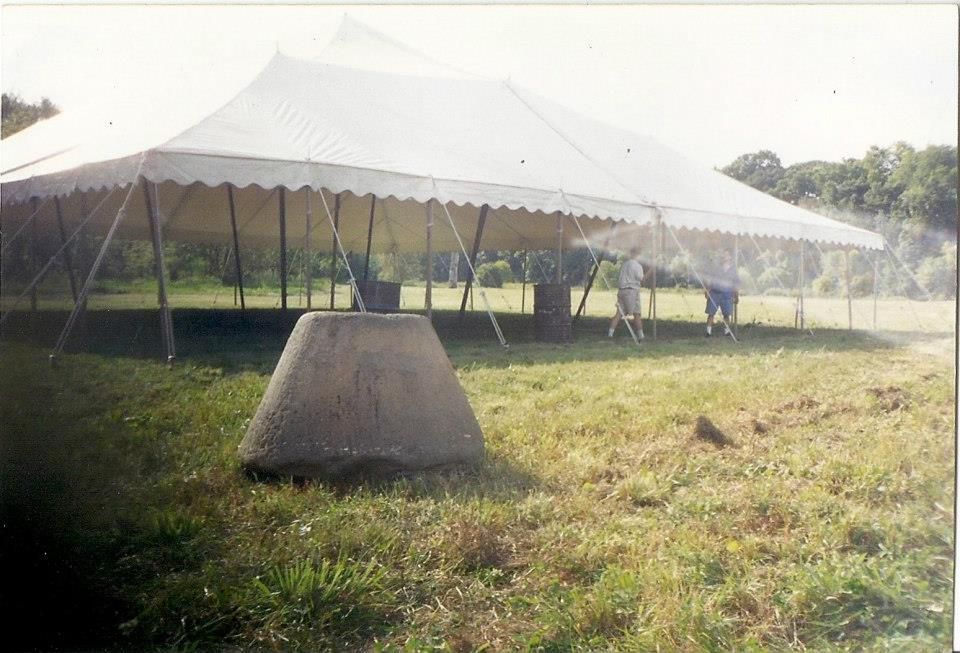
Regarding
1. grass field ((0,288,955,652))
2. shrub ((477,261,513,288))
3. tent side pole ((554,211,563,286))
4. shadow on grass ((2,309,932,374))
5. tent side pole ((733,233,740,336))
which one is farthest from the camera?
shrub ((477,261,513,288))

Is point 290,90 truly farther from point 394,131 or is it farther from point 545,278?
point 545,278

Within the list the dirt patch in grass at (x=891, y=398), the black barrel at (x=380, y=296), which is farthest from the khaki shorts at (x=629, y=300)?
the black barrel at (x=380, y=296)

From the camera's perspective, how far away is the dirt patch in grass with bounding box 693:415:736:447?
3176 millimetres

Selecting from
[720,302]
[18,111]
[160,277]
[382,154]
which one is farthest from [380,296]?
[18,111]

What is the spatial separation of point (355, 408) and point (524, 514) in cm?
79

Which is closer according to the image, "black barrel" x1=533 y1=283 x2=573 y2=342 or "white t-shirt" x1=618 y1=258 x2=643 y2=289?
"white t-shirt" x1=618 y1=258 x2=643 y2=289

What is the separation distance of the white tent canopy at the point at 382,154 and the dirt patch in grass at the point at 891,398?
698 mm

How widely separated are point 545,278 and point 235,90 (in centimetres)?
361

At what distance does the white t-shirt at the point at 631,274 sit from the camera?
4698mm

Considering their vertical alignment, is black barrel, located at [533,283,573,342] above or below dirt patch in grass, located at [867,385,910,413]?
above

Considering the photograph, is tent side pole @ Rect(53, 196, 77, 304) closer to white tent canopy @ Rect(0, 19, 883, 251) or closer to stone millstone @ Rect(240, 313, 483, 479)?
white tent canopy @ Rect(0, 19, 883, 251)

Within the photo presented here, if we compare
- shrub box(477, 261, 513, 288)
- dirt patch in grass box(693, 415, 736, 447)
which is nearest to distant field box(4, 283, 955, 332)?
dirt patch in grass box(693, 415, 736, 447)

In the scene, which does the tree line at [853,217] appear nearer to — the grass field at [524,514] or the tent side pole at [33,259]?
the tent side pole at [33,259]

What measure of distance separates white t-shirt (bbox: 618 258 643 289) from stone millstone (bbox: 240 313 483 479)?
2143mm
